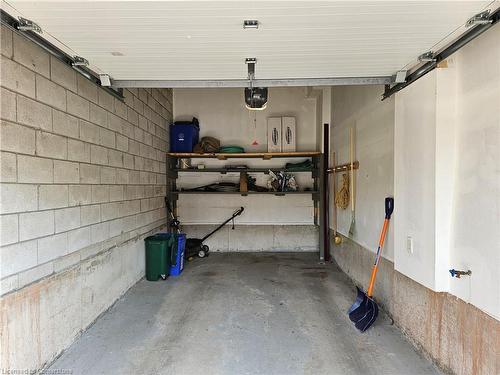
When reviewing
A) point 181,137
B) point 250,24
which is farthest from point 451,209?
point 181,137

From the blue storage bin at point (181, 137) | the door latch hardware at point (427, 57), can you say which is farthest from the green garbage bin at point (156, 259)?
the door latch hardware at point (427, 57)

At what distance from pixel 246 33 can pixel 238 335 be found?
7.97 ft

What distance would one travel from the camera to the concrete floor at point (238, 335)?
2225 mm

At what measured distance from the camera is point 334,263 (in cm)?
507

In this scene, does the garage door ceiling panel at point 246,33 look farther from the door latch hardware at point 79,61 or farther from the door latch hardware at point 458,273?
the door latch hardware at point 458,273

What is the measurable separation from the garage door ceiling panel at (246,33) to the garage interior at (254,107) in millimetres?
13

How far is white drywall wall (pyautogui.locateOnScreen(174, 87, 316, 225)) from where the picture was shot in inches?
234

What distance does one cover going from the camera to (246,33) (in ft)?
6.06

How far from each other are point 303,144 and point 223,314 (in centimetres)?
384

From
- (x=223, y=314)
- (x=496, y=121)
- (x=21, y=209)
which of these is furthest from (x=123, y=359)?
(x=496, y=121)

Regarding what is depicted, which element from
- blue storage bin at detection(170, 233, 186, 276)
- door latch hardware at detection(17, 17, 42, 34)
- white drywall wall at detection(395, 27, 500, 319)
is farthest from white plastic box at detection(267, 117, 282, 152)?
door latch hardware at detection(17, 17, 42, 34)

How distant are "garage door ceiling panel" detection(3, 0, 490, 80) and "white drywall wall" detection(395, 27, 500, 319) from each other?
0.96 ft

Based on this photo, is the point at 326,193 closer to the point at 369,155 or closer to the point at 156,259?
the point at 369,155

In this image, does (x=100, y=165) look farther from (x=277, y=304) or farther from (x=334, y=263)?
(x=334, y=263)
